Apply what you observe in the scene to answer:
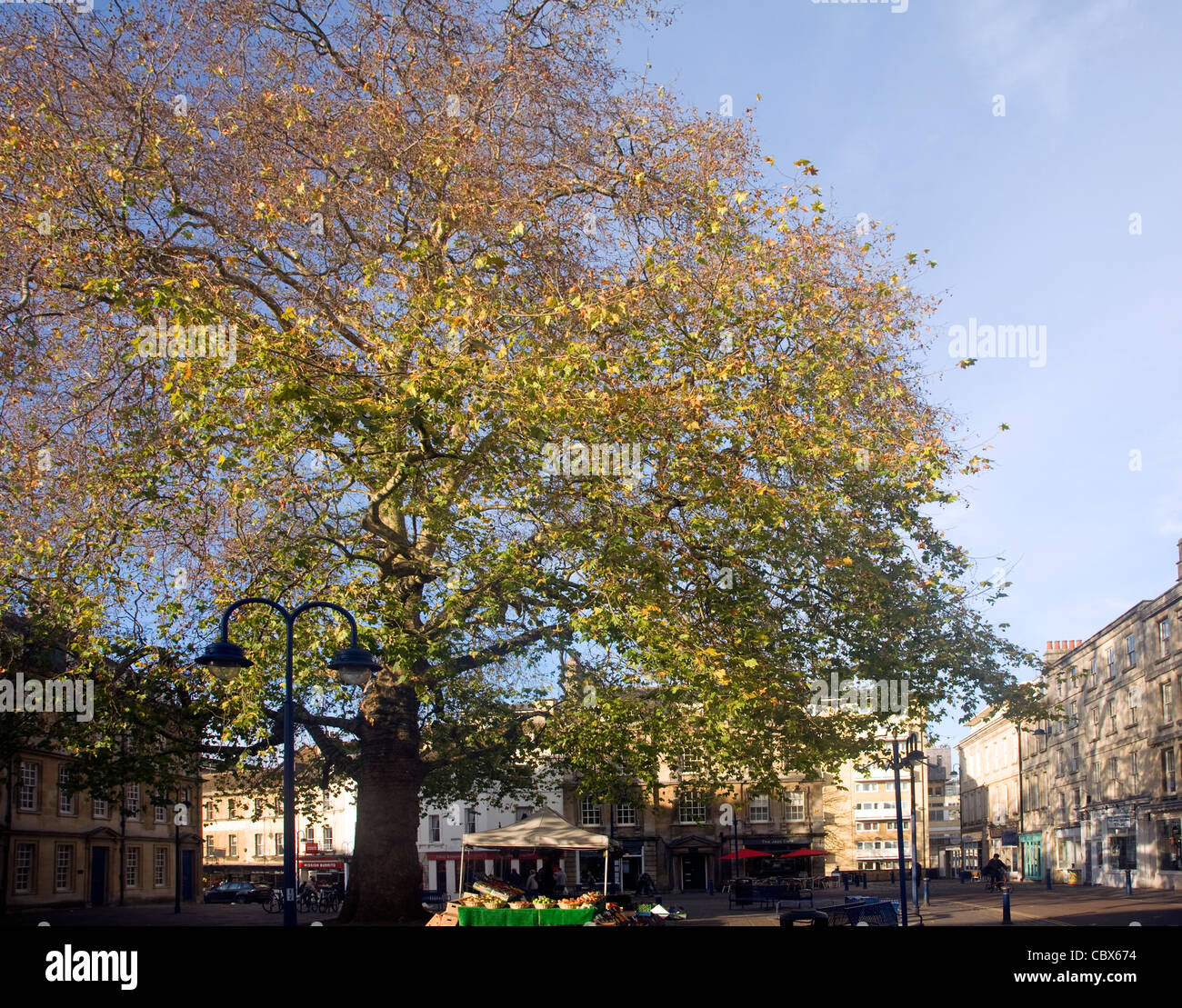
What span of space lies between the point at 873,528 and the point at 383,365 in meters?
9.86

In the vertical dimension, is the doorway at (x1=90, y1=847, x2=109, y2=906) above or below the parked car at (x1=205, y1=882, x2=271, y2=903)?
above

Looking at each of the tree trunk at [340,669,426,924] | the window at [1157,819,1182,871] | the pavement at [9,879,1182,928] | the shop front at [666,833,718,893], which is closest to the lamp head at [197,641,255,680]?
the tree trunk at [340,669,426,924]

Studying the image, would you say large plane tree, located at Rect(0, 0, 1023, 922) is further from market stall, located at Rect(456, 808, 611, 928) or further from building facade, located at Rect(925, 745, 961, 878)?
building facade, located at Rect(925, 745, 961, 878)

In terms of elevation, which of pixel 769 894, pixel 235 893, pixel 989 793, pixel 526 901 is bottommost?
pixel 235 893

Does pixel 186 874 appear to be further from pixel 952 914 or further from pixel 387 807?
pixel 387 807

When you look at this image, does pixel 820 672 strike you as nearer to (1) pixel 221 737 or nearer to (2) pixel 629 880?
(1) pixel 221 737

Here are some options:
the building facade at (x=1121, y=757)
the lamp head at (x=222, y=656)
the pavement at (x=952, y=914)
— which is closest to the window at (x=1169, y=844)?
the building facade at (x=1121, y=757)

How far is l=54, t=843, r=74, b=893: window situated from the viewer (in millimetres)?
48250

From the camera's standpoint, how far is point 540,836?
2516 cm

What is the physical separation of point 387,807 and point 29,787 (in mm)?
31431

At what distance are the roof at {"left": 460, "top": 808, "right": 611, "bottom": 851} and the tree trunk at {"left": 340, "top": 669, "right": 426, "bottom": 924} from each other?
6.51 ft

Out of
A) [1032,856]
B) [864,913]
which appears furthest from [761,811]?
[864,913]

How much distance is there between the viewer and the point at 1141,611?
5250cm

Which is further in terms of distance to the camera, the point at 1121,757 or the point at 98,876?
the point at 1121,757
